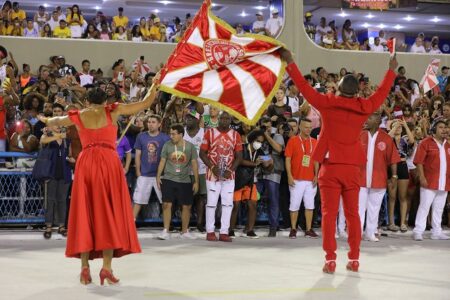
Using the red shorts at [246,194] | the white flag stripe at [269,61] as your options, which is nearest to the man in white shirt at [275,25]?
the red shorts at [246,194]

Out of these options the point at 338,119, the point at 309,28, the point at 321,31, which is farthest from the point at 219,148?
the point at 321,31

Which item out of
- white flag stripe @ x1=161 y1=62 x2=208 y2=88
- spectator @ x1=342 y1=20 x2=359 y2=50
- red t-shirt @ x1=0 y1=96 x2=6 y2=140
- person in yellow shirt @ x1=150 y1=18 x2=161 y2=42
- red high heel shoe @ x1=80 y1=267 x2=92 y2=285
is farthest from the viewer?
spectator @ x1=342 y1=20 x2=359 y2=50

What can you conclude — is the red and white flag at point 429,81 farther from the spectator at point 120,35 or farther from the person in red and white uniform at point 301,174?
the spectator at point 120,35

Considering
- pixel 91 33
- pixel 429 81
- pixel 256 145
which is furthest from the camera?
pixel 91 33

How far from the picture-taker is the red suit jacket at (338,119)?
27.3 ft

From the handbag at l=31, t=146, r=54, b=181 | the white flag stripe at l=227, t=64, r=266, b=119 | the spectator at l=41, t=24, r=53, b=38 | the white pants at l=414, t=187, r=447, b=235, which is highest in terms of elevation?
the spectator at l=41, t=24, r=53, b=38

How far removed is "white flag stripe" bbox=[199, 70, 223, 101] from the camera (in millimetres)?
8352

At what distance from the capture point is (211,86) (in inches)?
330

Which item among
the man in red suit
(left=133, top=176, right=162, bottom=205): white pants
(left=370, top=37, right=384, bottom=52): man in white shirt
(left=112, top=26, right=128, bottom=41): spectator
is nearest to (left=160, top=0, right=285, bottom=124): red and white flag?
the man in red suit

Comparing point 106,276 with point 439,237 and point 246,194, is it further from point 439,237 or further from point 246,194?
point 439,237

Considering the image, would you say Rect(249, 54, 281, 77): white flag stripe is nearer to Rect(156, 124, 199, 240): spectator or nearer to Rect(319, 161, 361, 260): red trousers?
Rect(319, 161, 361, 260): red trousers

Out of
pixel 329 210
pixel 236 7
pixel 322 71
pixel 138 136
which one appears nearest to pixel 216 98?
pixel 329 210

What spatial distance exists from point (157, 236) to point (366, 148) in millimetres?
3560

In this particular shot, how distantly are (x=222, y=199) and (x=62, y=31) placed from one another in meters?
9.64
